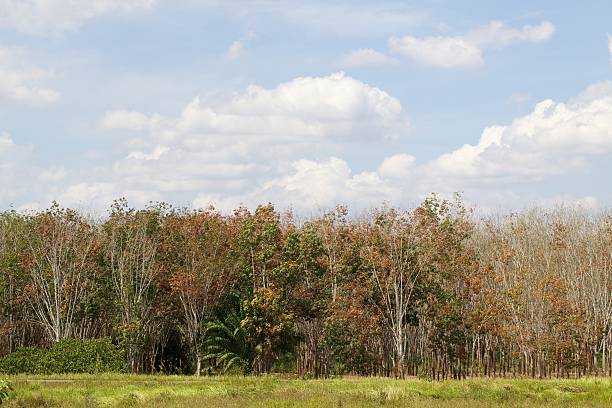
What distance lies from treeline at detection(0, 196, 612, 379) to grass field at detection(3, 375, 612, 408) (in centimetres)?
1023

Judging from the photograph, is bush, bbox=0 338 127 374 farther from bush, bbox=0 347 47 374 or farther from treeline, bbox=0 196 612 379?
treeline, bbox=0 196 612 379

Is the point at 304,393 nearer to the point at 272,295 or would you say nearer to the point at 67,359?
the point at 272,295

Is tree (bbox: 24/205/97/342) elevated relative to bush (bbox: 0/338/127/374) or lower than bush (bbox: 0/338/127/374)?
elevated

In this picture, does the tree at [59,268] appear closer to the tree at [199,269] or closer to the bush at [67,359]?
the bush at [67,359]

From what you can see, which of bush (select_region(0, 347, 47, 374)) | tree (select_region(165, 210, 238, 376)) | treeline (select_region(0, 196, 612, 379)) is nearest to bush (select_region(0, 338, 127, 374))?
bush (select_region(0, 347, 47, 374))

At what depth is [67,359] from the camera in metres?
40.1

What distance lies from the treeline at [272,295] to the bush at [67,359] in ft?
9.46

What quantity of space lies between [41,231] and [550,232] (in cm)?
4399

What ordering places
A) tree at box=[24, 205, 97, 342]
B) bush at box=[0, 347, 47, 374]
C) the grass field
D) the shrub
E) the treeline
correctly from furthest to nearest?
tree at box=[24, 205, 97, 342]
the treeline
the shrub
bush at box=[0, 347, 47, 374]
the grass field

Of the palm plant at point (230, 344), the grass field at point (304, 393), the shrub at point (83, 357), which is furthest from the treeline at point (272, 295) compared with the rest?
the grass field at point (304, 393)

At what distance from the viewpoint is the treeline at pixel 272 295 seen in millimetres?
43406

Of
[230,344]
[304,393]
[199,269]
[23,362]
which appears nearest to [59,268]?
[23,362]

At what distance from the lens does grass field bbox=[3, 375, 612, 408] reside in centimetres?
2494

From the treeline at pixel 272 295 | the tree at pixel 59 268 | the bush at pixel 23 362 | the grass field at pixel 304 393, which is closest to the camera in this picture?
the grass field at pixel 304 393
